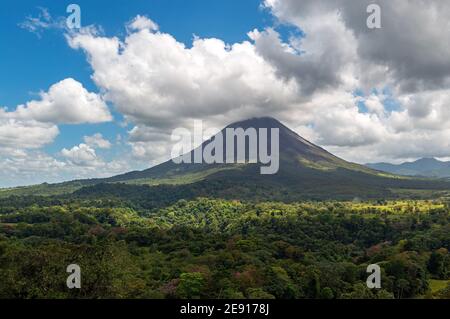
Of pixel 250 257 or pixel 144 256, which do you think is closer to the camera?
pixel 250 257
